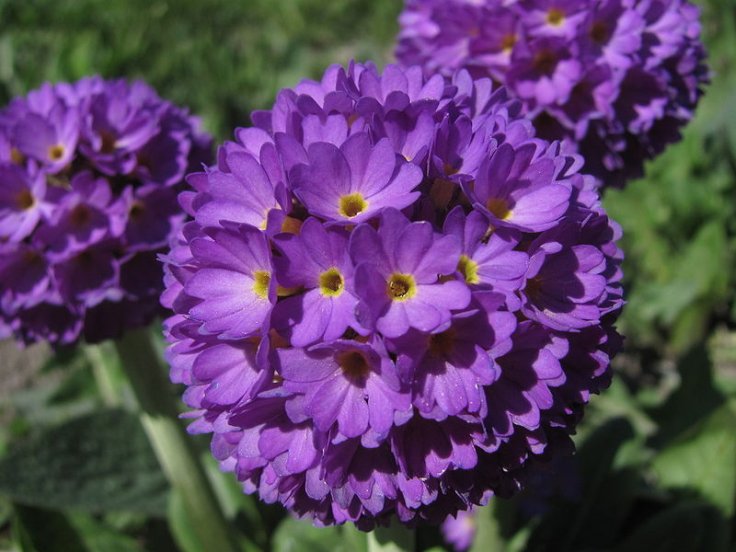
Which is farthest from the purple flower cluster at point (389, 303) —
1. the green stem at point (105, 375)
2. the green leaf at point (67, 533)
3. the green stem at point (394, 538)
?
the green stem at point (105, 375)

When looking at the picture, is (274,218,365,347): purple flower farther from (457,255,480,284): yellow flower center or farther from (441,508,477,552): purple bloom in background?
(441,508,477,552): purple bloom in background

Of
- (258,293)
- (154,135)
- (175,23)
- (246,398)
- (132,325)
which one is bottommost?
(246,398)

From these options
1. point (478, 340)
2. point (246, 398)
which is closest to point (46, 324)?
point (246, 398)

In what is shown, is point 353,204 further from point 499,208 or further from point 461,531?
point 461,531

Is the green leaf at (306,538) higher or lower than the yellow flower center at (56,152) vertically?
lower

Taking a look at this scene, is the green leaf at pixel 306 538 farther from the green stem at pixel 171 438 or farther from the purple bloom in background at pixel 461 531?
the purple bloom in background at pixel 461 531

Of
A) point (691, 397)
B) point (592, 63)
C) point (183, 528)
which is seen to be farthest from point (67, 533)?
point (691, 397)

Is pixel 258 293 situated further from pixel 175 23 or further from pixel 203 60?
pixel 175 23
